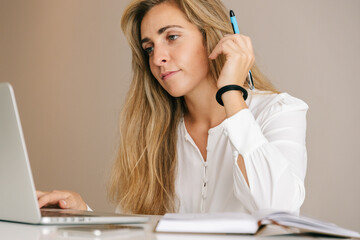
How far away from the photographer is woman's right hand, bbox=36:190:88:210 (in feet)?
3.90

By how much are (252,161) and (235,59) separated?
15.9 inches

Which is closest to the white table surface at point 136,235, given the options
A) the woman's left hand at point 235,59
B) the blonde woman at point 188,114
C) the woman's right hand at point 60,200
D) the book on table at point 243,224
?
the book on table at point 243,224

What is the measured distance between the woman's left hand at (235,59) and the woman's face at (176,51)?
21 cm

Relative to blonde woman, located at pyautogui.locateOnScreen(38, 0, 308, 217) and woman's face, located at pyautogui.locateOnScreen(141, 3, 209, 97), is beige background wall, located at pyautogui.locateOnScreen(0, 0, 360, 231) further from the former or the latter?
woman's face, located at pyautogui.locateOnScreen(141, 3, 209, 97)

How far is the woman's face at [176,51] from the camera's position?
1765 mm

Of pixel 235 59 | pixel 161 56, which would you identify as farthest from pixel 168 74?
pixel 235 59

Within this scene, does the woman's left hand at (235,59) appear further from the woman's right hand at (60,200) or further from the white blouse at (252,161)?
the woman's right hand at (60,200)

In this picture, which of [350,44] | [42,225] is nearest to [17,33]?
[350,44]

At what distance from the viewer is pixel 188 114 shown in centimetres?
198

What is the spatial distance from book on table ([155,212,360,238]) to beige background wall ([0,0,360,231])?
154 centimetres

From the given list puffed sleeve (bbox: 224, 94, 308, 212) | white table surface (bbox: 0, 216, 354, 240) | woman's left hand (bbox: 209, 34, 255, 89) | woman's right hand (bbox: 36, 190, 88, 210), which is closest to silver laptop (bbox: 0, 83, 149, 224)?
white table surface (bbox: 0, 216, 354, 240)

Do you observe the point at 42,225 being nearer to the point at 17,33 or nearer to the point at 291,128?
the point at 291,128

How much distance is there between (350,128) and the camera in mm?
2090

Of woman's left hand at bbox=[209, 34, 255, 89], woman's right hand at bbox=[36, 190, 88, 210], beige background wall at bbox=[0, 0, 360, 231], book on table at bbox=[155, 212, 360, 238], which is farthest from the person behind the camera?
beige background wall at bbox=[0, 0, 360, 231]
